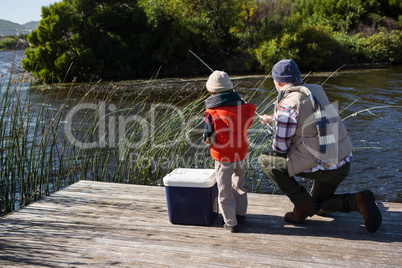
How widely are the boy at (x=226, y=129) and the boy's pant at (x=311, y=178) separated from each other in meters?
0.21

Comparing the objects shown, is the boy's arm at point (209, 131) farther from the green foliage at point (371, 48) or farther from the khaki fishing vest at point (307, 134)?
the green foliage at point (371, 48)

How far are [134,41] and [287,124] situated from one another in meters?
17.0

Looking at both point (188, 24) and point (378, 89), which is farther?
point (188, 24)

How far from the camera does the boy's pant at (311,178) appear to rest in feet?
8.37

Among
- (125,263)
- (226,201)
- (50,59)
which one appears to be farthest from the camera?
(50,59)

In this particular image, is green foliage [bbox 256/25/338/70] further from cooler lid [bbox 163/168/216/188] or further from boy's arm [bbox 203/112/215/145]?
boy's arm [bbox 203/112/215/145]

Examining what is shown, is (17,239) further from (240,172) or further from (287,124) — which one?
(287,124)

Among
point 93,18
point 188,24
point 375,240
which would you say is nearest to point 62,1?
point 93,18

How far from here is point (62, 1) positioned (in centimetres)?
1673

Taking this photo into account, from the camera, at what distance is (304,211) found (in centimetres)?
263

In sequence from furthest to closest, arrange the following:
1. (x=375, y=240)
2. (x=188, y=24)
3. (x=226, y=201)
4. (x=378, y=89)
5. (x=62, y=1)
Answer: (x=188, y=24) < (x=62, y=1) < (x=378, y=89) < (x=226, y=201) < (x=375, y=240)

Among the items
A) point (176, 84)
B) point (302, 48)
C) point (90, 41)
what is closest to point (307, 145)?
point (176, 84)

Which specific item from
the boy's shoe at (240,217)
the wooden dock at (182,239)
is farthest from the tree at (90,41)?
the boy's shoe at (240,217)

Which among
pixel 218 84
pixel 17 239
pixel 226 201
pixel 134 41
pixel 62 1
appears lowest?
pixel 17 239
